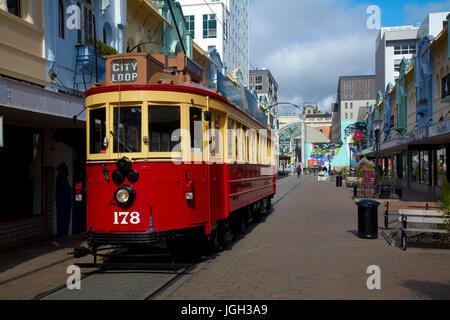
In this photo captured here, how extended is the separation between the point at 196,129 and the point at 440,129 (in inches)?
423

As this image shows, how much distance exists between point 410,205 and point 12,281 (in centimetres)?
1195

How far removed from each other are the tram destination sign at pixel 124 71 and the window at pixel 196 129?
1119mm

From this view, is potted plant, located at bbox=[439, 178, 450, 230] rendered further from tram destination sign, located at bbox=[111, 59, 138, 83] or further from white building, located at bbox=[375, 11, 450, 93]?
white building, located at bbox=[375, 11, 450, 93]

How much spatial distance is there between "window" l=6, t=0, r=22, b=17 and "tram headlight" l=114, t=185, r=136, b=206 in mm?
6063

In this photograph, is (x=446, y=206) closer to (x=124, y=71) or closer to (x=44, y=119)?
(x=124, y=71)

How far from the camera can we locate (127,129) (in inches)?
290

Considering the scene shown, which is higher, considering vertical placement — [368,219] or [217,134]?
[217,134]

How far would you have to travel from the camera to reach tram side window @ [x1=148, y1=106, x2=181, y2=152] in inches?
287

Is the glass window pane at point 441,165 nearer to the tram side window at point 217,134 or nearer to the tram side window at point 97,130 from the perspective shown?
the tram side window at point 217,134

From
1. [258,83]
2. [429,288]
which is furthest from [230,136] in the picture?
[258,83]

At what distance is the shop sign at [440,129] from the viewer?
1446 cm

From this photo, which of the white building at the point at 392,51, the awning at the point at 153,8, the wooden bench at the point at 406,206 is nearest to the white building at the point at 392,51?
the white building at the point at 392,51

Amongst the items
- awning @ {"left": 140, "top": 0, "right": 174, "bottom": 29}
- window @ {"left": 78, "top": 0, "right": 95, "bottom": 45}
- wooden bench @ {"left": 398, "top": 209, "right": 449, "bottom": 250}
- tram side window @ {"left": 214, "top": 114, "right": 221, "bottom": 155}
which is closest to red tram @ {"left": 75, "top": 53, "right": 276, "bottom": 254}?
tram side window @ {"left": 214, "top": 114, "right": 221, "bottom": 155}

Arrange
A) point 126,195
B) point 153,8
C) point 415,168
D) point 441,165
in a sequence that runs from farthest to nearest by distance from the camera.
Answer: point 415,168 < point 441,165 < point 153,8 < point 126,195
